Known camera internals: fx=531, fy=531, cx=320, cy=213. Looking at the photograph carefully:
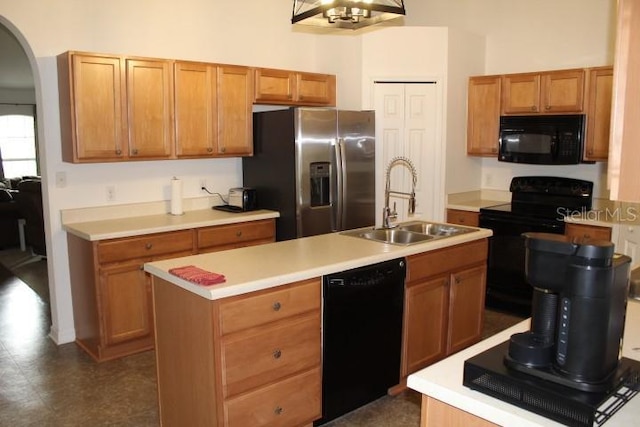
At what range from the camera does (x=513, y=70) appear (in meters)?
5.09

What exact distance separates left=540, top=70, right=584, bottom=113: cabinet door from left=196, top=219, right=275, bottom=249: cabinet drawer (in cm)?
262

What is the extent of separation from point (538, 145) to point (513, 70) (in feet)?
2.96

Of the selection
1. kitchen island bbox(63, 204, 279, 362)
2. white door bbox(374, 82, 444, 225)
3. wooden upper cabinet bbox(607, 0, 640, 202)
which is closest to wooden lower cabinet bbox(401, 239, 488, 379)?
white door bbox(374, 82, 444, 225)

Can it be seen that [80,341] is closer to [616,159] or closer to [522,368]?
[522,368]

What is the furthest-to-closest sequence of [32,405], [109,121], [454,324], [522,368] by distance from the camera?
[109,121]
[454,324]
[32,405]
[522,368]

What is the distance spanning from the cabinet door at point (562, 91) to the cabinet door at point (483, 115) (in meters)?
0.43

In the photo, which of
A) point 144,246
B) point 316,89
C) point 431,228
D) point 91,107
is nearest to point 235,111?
point 316,89

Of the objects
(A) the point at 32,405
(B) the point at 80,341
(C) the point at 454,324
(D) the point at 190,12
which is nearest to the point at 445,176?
(C) the point at 454,324

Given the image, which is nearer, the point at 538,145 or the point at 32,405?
the point at 32,405

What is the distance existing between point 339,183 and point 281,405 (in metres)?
2.43

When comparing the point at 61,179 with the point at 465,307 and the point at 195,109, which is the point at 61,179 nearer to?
the point at 195,109

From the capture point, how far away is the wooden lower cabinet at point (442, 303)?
3.11m

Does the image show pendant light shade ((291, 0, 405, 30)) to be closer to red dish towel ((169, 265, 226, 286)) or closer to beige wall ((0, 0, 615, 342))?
red dish towel ((169, 265, 226, 286))

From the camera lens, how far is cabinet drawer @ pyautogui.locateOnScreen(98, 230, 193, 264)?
142 inches
